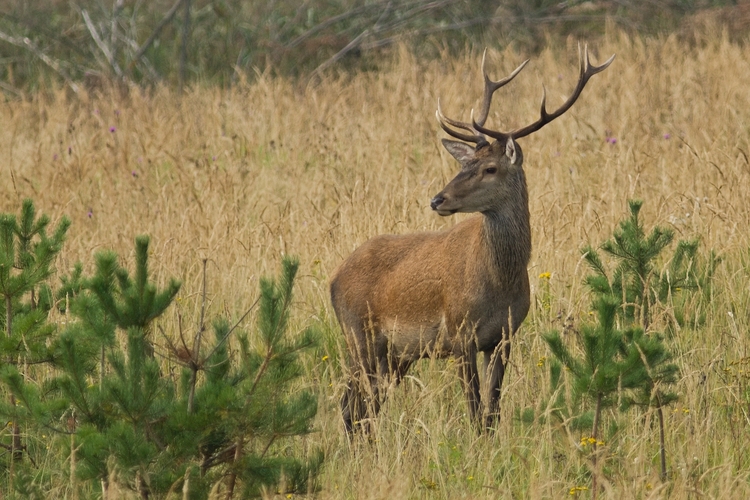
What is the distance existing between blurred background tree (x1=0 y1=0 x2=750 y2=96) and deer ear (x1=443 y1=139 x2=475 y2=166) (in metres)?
8.05

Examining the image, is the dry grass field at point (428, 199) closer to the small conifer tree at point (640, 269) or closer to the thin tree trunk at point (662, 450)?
the thin tree trunk at point (662, 450)

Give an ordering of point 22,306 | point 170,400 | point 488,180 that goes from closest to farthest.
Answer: point 170,400
point 22,306
point 488,180

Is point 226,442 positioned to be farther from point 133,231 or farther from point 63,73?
point 63,73

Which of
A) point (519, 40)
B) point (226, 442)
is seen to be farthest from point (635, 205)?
point (519, 40)

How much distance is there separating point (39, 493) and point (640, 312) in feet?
9.51

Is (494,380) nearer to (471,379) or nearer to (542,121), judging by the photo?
(471,379)

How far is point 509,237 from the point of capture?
17.2 ft

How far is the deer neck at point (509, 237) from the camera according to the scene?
200 inches

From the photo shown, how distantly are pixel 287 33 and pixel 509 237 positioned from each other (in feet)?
34.9

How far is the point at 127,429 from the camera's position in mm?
3186

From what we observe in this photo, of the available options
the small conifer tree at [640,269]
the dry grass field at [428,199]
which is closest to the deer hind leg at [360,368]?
the dry grass field at [428,199]

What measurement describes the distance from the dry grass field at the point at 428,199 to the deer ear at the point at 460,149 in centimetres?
80

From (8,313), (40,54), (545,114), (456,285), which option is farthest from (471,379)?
(40,54)

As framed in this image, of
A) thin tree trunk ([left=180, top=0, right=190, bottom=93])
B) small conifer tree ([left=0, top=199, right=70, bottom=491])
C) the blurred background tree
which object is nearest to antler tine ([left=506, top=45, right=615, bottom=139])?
small conifer tree ([left=0, top=199, right=70, bottom=491])
